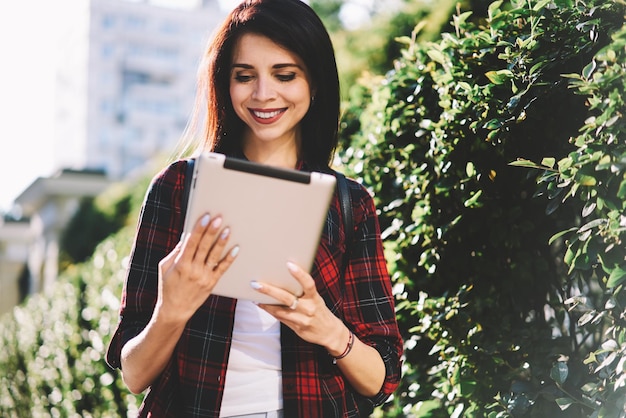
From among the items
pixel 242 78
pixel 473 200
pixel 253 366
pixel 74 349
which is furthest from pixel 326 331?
pixel 74 349

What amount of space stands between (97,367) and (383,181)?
3315mm

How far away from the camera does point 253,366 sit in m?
1.92

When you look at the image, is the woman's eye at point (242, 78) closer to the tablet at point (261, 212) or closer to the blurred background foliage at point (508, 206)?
the tablet at point (261, 212)

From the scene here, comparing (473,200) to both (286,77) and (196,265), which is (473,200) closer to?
(286,77)

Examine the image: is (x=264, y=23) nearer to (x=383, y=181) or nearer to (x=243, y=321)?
(x=243, y=321)

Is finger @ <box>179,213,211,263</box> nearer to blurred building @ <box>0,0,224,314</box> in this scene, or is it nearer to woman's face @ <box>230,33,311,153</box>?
woman's face @ <box>230,33,311,153</box>

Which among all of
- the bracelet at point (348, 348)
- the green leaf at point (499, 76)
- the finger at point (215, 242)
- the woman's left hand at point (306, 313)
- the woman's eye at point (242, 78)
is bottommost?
the bracelet at point (348, 348)

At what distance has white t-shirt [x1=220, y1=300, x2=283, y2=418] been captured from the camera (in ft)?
6.23

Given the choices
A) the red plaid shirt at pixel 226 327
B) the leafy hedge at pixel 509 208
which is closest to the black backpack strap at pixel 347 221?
the red plaid shirt at pixel 226 327

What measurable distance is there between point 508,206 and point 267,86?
95cm

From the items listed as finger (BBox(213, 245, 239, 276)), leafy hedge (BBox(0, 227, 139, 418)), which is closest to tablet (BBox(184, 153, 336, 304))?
finger (BBox(213, 245, 239, 276))

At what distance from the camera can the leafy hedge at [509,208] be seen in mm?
1967

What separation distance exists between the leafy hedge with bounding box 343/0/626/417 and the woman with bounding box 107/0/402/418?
1.66 ft

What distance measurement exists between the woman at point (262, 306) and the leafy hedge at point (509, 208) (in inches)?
19.9
